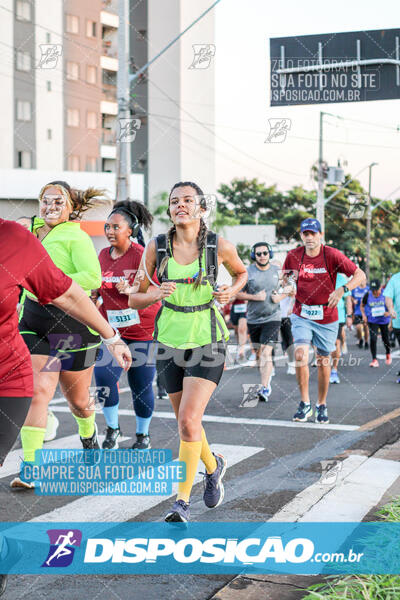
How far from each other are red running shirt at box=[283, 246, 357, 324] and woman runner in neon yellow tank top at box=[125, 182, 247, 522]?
3.18 meters

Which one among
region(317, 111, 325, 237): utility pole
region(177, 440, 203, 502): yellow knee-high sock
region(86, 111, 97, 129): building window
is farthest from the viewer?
region(86, 111, 97, 129): building window

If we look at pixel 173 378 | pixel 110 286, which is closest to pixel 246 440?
pixel 110 286

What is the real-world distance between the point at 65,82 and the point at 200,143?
17.5 meters

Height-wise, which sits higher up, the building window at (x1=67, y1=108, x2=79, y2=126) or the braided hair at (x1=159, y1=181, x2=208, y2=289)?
the building window at (x1=67, y1=108, x2=79, y2=126)

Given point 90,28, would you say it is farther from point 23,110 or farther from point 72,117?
point 23,110

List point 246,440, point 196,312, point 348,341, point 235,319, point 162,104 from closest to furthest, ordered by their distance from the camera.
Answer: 1. point 196,312
2. point 246,440
3. point 235,319
4. point 348,341
5. point 162,104

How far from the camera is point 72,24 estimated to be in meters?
50.7

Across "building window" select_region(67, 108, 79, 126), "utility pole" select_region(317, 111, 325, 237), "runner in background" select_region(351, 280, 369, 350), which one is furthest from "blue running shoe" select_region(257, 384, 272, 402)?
"building window" select_region(67, 108, 79, 126)

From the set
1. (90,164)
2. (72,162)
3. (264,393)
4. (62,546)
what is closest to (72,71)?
(72,162)

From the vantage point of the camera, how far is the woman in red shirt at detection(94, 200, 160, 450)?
6633mm

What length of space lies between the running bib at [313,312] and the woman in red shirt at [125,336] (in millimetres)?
2070

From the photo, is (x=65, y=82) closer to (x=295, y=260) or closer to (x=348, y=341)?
(x=348, y=341)

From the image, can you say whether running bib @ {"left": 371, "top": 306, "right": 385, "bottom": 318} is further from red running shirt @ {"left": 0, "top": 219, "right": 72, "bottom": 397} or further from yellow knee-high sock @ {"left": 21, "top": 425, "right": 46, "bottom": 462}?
red running shirt @ {"left": 0, "top": 219, "right": 72, "bottom": 397}

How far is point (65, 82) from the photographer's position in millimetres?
49250
